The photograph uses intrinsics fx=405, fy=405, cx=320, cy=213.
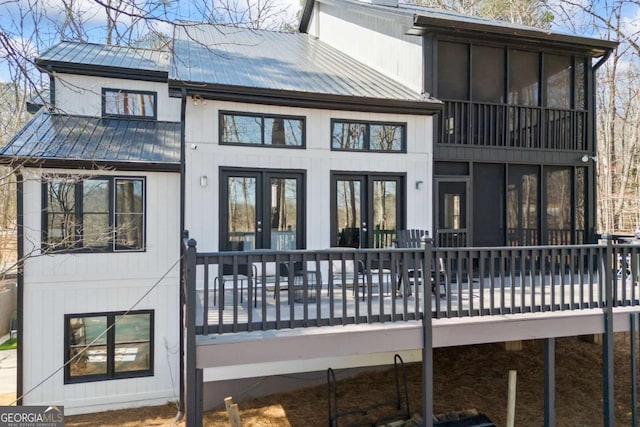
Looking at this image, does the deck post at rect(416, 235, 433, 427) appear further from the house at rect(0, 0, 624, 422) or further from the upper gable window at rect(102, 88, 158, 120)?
the upper gable window at rect(102, 88, 158, 120)

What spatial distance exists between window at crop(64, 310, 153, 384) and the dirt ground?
2.43 ft

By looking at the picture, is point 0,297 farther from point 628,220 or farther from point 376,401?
point 628,220

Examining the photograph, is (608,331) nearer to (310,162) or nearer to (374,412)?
(374,412)

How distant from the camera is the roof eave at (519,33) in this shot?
24.8ft

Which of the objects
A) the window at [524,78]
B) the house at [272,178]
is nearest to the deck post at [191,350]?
the house at [272,178]

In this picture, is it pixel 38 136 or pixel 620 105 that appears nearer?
pixel 38 136

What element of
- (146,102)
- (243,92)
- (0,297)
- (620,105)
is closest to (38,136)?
(146,102)

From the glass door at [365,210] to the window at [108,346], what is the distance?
4.11 meters

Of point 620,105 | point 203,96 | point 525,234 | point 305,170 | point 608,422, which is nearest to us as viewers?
point 608,422

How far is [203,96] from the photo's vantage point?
671cm

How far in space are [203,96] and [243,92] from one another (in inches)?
26.0

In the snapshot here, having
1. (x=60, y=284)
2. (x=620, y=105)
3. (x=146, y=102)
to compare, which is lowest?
(x=60, y=284)

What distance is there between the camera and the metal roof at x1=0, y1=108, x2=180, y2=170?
7.18 metres

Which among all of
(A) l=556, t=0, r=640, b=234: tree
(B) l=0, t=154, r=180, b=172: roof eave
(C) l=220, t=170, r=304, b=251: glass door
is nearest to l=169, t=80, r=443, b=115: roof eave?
(C) l=220, t=170, r=304, b=251: glass door
